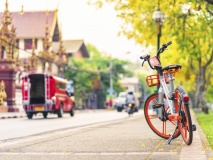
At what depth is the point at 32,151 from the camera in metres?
7.86

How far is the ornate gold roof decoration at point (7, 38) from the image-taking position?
41281 millimetres

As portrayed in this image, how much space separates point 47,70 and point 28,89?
30161mm

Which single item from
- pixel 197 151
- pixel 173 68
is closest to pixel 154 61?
pixel 173 68

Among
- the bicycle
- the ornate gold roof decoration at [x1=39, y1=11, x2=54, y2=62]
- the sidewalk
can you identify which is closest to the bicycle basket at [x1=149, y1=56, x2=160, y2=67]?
the bicycle

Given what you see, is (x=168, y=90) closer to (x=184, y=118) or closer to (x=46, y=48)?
(x=184, y=118)

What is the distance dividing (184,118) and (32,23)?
171 ft

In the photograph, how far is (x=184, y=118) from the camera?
8219 mm

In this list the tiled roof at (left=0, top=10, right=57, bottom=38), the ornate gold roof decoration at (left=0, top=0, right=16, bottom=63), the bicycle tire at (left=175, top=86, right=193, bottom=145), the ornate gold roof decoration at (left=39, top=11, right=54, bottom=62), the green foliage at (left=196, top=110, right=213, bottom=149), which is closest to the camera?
the bicycle tire at (left=175, top=86, right=193, bottom=145)

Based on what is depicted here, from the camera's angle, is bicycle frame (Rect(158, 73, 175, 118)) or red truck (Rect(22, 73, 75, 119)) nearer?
bicycle frame (Rect(158, 73, 175, 118))

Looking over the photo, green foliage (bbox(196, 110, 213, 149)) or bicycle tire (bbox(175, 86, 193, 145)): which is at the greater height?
bicycle tire (bbox(175, 86, 193, 145))

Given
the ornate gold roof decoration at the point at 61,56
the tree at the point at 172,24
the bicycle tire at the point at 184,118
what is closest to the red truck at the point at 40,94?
the tree at the point at 172,24

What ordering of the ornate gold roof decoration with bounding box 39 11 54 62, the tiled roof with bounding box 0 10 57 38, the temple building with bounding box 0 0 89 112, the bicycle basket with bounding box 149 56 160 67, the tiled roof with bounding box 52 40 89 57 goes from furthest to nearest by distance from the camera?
1. the tiled roof with bounding box 52 40 89 57
2. the tiled roof with bounding box 0 10 57 38
3. the ornate gold roof decoration with bounding box 39 11 54 62
4. the temple building with bounding box 0 0 89 112
5. the bicycle basket with bounding box 149 56 160 67

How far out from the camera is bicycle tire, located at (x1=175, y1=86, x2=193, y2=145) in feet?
26.0

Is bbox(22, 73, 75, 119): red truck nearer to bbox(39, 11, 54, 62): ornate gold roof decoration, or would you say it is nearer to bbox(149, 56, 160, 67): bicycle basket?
bbox(149, 56, 160, 67): bicycle basket
